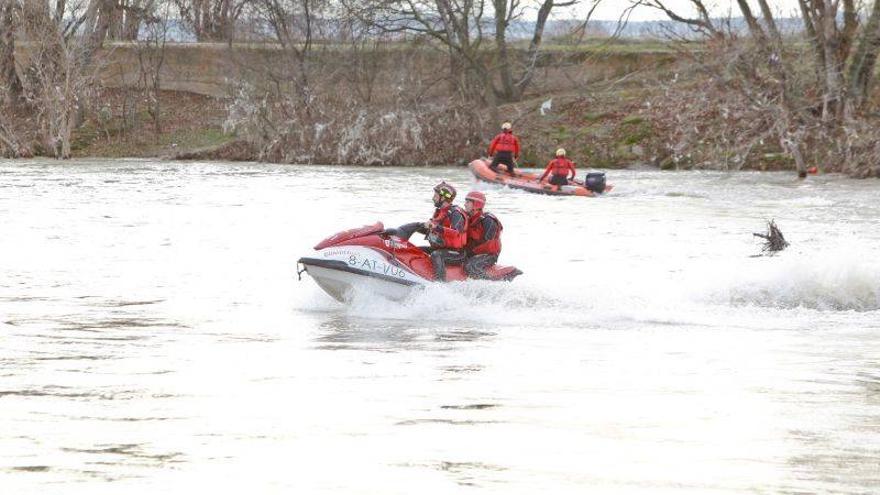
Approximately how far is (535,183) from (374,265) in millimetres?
19225

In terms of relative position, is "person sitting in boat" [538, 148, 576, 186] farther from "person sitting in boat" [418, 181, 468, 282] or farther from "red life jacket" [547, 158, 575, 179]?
"person sitting in boat" [418, 181, 468, 282]

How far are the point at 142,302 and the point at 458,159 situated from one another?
2904cm

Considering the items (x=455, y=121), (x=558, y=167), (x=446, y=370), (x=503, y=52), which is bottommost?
(x=446, y=370)

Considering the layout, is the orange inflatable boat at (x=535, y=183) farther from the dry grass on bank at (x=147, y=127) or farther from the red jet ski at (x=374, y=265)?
the red jet ski at (x=374, y=265)

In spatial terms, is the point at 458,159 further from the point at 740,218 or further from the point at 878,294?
the point at 878,294

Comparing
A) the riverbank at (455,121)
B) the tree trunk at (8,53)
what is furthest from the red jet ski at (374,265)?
the tree trunk at (8,53)

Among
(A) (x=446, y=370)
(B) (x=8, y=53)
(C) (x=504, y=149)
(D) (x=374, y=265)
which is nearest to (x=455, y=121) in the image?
(C) (x=504, y=149)

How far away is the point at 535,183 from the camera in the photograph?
111ft

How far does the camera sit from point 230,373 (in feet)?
36.7

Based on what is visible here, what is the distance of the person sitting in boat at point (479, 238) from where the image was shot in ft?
49.8

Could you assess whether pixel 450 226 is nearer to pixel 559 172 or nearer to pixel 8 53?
pixel 559 172

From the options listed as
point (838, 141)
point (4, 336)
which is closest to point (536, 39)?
point (838, 141)

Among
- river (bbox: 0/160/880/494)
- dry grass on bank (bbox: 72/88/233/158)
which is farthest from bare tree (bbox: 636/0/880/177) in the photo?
dry grass on bank (bbox: 72/88/233/158)

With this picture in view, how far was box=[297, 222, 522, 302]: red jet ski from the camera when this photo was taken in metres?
14.8
